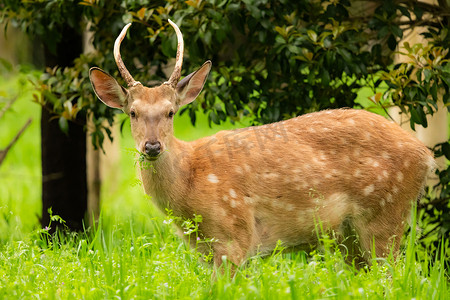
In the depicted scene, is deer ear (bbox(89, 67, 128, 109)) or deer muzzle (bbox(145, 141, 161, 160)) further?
deer ear (bbox(89, 67, 128, 109))

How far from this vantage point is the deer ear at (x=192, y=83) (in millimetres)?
5188

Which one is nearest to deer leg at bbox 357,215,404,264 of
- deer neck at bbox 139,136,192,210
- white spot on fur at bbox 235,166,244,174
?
white spot on fur at bbox 235,166,244,174

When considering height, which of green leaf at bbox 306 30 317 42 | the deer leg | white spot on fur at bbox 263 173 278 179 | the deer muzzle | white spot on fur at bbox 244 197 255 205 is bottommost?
the deer leg

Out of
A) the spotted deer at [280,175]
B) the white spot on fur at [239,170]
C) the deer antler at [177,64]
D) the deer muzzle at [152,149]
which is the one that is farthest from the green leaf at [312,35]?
the deer muzzle at [152,149]

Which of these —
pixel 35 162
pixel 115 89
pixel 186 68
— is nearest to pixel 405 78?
pixel 186 68

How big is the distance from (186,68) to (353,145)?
1.64 m

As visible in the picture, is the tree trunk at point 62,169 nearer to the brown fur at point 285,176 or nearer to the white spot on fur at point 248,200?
the brown fur at point 285,176

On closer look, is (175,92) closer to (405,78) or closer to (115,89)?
(115,89)

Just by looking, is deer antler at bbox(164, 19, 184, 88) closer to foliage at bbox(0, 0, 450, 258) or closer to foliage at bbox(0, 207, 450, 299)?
foliage at bbox(0, 0, 450, 258)

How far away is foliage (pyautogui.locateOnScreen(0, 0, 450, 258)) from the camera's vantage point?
5.48 m

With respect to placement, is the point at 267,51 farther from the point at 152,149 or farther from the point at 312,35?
the point at 152,149

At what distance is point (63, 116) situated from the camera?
6301 mm

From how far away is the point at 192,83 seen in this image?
207 inches

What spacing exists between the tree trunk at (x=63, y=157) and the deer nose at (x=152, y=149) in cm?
269
